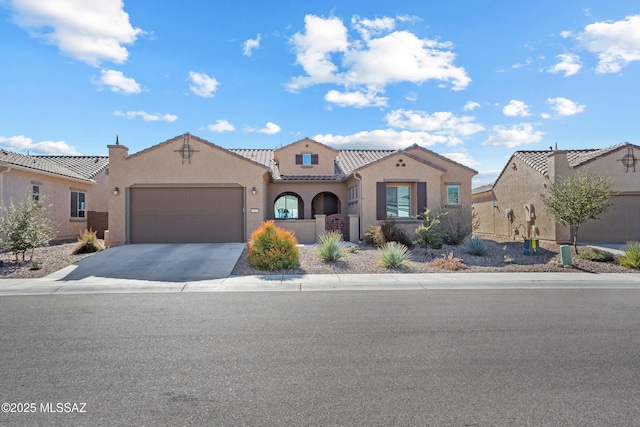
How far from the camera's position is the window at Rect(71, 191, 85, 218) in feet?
71.2

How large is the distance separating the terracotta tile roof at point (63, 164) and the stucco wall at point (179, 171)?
4472 millimetres

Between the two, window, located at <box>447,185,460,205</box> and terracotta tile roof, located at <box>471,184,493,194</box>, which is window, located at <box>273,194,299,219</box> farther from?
terracotta tile roof, located at <box>471,184,493,194</box>

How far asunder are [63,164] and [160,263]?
1551 centimetres

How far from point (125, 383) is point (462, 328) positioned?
15.8 ft

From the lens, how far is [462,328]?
630 cm

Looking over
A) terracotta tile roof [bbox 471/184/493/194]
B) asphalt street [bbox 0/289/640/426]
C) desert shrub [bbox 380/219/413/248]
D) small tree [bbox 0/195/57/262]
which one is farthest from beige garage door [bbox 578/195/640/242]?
small tree [bbox 0/195/57/262]

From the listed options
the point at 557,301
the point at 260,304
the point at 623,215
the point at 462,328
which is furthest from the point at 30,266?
the point at 623,215

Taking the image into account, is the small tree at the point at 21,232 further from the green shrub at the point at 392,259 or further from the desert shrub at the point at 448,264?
the desert shrub at the point at 448,264

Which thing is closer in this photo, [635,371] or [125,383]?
[125,383]

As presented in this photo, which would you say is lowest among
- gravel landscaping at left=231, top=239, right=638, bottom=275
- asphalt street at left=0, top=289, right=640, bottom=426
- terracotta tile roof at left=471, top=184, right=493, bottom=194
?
asphalt street at left=0, top=289, right=640, bottom=426

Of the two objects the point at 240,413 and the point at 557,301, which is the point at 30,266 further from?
the point at 557,301

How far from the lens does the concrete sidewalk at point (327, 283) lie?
9.77 meters

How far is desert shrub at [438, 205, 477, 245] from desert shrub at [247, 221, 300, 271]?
7739 mm

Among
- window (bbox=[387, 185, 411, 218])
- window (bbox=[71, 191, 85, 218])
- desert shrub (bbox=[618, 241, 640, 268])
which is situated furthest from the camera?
window (bbox=[71, 191, 85, 218])
